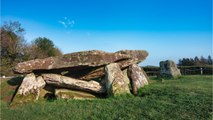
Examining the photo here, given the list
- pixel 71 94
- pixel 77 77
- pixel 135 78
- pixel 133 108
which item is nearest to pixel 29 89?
pixel 71 94

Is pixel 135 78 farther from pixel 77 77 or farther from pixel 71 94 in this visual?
pixel 71 94

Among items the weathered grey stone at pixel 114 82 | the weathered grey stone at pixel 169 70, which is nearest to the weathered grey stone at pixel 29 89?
the weathered grey stone at pixel 114 82

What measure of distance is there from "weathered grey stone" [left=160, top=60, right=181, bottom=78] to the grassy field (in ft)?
28.2

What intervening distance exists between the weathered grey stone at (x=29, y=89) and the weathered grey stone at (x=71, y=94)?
116 centimetres

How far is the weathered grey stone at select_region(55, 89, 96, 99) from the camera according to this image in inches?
571

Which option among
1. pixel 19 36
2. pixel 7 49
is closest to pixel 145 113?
pixel 7 49

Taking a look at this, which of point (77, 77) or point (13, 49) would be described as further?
point (13, 49)

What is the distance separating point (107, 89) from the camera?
589 inches

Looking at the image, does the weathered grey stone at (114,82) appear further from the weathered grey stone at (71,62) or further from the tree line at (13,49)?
the tree line at (13,49)

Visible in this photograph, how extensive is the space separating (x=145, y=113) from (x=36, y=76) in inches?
337

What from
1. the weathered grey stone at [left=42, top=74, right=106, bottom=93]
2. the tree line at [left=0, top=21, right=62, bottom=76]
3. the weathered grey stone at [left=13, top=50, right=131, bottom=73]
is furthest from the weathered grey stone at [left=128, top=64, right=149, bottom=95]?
Result: the tree line at [left=0, top=21, right=62, bottom=76]

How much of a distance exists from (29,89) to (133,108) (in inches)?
277

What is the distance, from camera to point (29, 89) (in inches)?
596

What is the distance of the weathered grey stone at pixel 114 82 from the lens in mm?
14348
